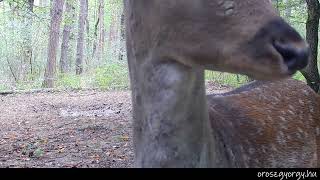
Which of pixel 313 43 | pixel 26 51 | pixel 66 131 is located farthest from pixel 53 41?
pixel 313 43

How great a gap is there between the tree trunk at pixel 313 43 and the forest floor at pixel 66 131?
111 inches

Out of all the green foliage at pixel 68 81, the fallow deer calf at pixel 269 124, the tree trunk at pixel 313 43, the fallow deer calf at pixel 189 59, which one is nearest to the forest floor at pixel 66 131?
the fallow deer calf at pixel 269 124

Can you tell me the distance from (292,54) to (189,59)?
55 cm

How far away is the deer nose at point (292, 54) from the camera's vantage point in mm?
2361

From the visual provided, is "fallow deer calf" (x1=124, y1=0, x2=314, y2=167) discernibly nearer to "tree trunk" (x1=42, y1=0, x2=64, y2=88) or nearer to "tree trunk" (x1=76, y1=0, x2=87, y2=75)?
"tree trunk" (x1=42, y1=0, x2=64, y2=88)

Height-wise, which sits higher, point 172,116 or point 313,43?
point 313,43

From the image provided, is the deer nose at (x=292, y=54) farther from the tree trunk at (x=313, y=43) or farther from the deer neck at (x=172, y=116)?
the tree trunk at (x=313, y=43)

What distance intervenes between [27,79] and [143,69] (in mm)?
20090

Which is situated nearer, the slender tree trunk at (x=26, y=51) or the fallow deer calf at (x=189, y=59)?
the fallow deer calf at (x=189, y=59)

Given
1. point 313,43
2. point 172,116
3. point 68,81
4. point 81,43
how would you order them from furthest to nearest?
1. point 81,43
2. point 68,81
3. point 313,43
4. point 172,116

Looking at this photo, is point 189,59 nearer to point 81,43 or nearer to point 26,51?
point 26,51

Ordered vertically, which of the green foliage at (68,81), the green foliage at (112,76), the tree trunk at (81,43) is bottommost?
the green foliage at (68,81)

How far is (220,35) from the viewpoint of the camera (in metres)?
2.59

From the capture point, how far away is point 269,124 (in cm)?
410
